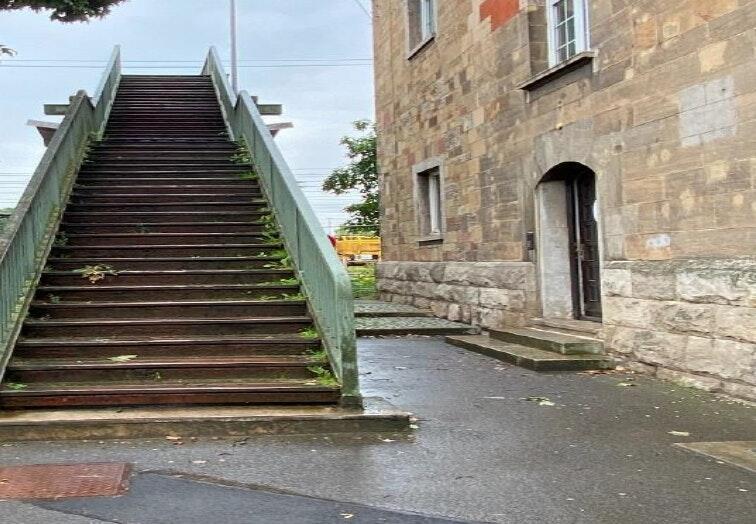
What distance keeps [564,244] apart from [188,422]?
616 cm

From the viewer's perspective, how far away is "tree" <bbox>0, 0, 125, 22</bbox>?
11678 mm

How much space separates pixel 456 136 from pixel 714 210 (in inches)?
244

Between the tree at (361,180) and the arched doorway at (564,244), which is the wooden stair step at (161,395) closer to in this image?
the arched doorway at (564,244)

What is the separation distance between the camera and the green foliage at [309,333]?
699 cm

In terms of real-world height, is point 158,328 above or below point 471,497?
above

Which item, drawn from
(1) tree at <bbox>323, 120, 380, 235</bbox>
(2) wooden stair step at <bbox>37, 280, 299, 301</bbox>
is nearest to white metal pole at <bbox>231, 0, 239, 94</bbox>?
(1) tree at <bbox>323, 120, 380, 235</bbox>

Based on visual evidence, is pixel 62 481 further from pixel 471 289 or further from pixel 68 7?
pixel 68 7

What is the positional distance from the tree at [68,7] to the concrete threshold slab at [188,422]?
26.7 feet

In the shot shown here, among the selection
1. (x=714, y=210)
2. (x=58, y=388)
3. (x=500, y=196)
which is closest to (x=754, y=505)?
(x=714, y=210)

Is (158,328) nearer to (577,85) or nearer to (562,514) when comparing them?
(562,514)

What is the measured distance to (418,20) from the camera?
49.1ft

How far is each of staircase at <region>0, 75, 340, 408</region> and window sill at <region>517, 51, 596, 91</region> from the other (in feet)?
12.8

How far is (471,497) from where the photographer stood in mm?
4211

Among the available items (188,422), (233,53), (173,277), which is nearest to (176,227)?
(173,277)
